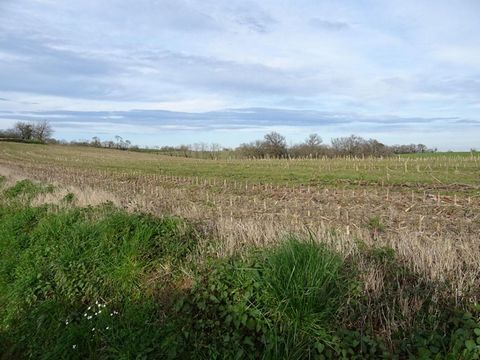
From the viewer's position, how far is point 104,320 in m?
4.85

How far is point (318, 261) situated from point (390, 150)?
10777cm

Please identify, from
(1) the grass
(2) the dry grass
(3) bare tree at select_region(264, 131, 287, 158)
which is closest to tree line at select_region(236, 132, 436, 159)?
(3) bare tree at select_region(264, 131, 287, 158)

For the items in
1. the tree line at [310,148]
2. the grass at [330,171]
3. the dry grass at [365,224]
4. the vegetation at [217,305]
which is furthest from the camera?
the tree line at [310,148]

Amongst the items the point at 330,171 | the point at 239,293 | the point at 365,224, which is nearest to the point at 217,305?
the point at 239,293

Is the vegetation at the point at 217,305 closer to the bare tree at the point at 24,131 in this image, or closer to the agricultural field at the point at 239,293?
the agricultural field at the point at 239,293

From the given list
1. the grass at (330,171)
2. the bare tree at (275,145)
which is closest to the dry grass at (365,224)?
the grass at (330,171)

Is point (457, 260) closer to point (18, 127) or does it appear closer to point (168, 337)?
point (168, 337)

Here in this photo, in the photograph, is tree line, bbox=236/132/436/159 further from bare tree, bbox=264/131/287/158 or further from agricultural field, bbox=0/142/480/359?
agricultural field, bbox=0/142/480/359

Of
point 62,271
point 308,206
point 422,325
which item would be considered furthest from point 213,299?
point 308,206

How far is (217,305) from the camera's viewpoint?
4.48 metres

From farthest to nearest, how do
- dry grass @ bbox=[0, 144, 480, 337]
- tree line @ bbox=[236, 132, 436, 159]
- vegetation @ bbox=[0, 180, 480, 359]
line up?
1. tree line @ bbox=[236, 132, 436, 159]
2. dry grass @ bbox=[0, 144, 480, 337]
3. vegetation @ bbox=[0, 180, 480, 359]

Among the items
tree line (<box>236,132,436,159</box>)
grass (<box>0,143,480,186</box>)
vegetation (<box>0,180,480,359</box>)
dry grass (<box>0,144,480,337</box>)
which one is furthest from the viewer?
tree line (<box>236,132,436,159</box>)

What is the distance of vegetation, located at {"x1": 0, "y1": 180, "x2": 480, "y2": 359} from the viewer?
12.8 feet

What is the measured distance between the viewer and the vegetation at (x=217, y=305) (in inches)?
153
